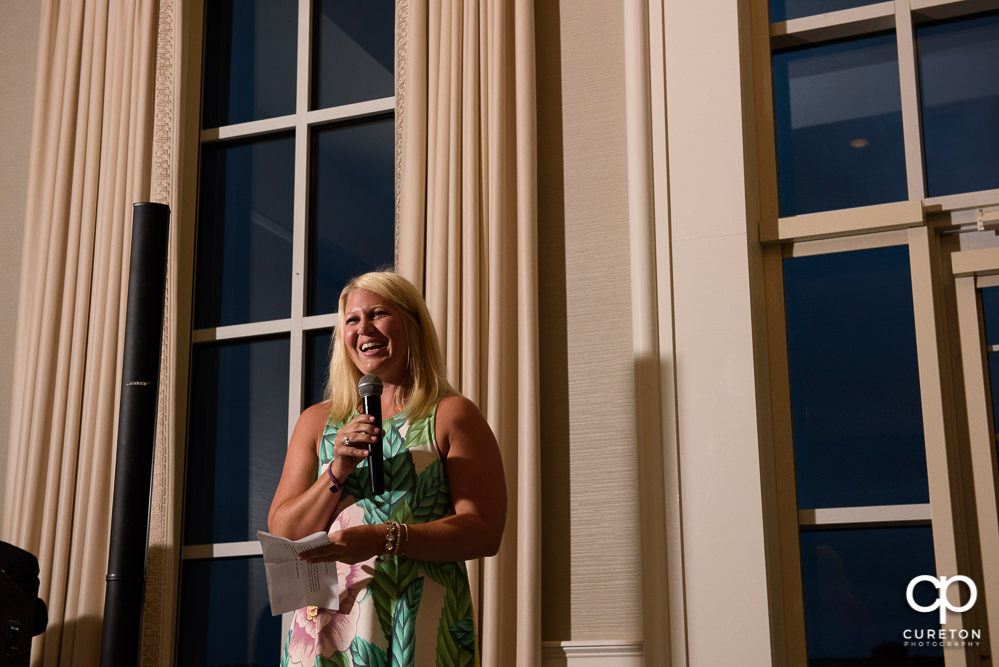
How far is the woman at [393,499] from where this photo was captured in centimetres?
215

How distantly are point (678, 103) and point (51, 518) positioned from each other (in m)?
2.81

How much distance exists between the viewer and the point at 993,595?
2.90 meters

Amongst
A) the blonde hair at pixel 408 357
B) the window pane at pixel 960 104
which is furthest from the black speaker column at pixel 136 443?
the window pane at pixel 960 104

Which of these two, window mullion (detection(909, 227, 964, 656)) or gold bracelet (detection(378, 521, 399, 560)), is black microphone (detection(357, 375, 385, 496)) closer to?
gold bracelet (detection(378, 521, 399, 560))

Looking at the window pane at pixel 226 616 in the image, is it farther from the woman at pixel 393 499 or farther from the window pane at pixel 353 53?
the window pane at pixel 353 53

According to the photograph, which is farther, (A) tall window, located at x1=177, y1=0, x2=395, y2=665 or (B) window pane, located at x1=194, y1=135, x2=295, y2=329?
(B) window pane, located at x1=194, y1=135, x2=295, y2=329

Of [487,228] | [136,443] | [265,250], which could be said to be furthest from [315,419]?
[265,250]

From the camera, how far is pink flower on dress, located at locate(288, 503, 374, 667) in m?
2.16

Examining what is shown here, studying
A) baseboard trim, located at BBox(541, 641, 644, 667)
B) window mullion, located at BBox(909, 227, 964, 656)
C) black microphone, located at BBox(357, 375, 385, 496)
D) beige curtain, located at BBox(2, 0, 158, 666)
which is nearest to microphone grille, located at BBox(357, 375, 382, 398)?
black microphone, located at BBox(357, 375, 385, 496)

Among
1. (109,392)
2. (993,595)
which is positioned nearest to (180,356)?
(109,392)

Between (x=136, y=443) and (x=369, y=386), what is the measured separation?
122cm

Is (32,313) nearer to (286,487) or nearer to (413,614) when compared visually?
(286,487)

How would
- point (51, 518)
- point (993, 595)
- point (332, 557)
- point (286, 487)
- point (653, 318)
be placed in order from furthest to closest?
point (51, 518) → point (653, 318) → point (993, 595) → point (286, 487) → point (332, 557)

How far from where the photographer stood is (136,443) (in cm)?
313
